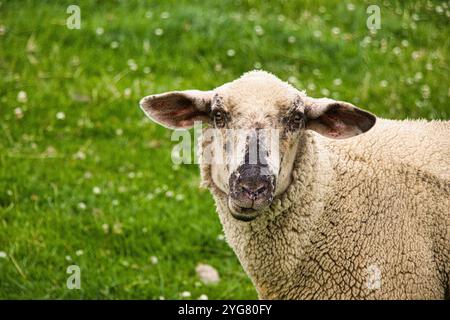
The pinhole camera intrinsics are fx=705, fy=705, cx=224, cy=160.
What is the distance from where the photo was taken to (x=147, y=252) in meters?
5.91

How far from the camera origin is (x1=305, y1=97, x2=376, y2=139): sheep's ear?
384 cm

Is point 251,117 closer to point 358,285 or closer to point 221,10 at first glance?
point 358,285

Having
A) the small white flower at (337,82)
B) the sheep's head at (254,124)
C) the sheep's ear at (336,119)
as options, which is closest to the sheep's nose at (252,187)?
the sheep's head at (254,124)

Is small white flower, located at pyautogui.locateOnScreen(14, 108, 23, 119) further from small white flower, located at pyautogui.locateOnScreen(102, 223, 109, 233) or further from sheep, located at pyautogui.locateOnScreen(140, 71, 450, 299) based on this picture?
sheep, located at pyautogui.locateOnScreen(140, 71, 450, 299)

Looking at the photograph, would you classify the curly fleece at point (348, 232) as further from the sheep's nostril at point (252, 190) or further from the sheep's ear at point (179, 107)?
the sheep's nostril at point (252, 190)

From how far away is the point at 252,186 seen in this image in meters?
3.39

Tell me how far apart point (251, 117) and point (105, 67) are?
5011mm

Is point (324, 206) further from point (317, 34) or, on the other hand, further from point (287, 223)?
point (317, 34)

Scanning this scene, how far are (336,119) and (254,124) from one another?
0.59m

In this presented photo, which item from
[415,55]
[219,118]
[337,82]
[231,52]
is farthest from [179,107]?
[415,55]

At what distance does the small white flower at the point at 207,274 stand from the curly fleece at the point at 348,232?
1.58m

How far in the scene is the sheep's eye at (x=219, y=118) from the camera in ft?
12.2

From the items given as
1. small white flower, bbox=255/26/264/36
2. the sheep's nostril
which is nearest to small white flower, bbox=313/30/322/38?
small white flower, bbox=255/26/264/36
